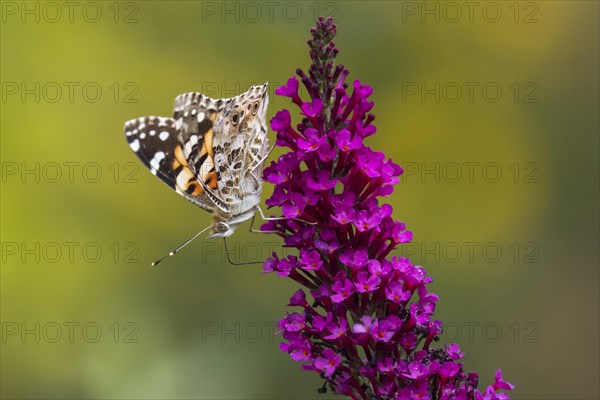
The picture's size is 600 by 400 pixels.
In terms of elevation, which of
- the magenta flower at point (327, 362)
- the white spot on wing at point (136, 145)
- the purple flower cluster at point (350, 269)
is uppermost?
the white spot on wing at point (136, 145)

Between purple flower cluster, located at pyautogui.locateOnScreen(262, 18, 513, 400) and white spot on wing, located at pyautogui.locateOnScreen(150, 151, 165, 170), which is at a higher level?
white spot on wing, located at pyautogui.locateOnScreen(150, 151, 165, 170)

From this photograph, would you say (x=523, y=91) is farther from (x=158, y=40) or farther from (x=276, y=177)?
(x=276, y=177)

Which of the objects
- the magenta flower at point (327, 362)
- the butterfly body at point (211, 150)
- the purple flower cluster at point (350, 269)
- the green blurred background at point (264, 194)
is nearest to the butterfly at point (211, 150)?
the butterfly body at point (211, 150)

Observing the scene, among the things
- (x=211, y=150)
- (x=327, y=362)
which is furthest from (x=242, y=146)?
(x=327, y=362)

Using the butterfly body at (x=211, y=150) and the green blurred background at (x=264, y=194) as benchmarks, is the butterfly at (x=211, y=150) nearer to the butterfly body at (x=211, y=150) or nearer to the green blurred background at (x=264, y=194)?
the butterfly body at (x=211, y=150)

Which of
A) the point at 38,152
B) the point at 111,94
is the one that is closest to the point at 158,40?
the point at 111,94

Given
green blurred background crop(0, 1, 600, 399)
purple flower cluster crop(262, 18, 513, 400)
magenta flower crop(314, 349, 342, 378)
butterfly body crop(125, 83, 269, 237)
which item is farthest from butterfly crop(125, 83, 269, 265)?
green blurred background crop(0, 1, 600, 399)

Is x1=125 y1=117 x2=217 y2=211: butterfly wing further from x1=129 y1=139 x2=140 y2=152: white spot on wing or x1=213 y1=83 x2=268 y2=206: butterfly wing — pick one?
x1=213 y1=83 x2=268 y2=206: butterfly wing
